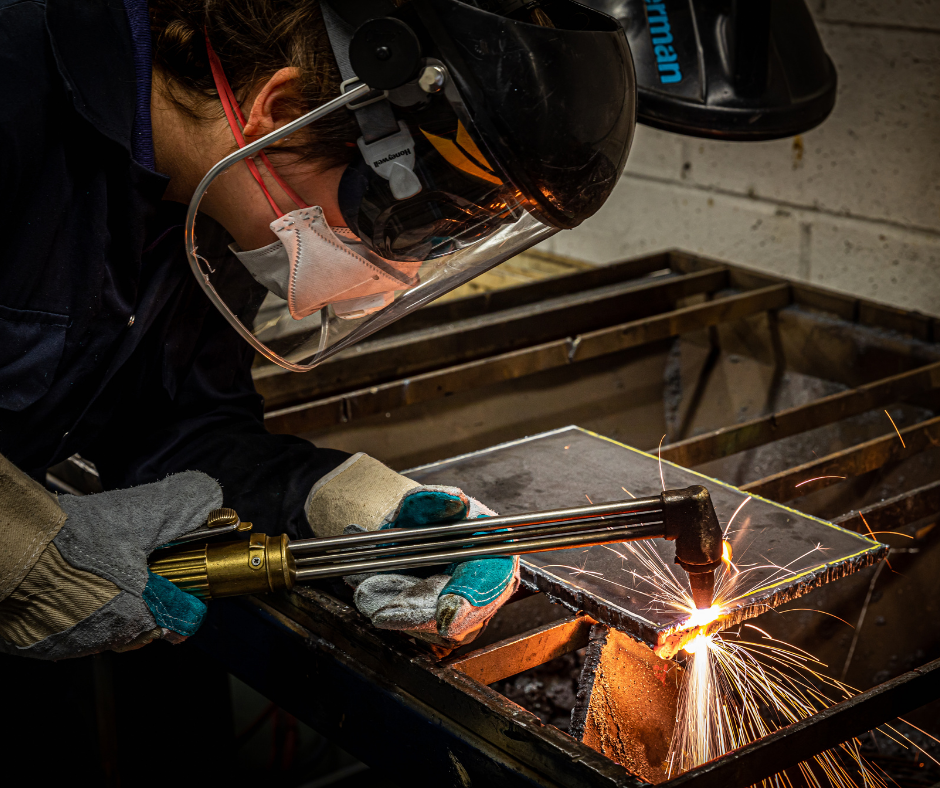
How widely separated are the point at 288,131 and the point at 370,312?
1.20 feet

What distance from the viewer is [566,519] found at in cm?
124

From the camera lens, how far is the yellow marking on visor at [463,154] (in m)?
1.14

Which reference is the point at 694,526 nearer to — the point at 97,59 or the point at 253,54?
the point at 253,54

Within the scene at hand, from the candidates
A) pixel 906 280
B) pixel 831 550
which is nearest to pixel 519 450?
pixel 831 550

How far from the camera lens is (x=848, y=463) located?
6.01 feet

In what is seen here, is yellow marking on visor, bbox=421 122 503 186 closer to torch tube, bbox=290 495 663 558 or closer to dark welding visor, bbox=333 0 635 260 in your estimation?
dark welding visor, bbox=333 0 635 260

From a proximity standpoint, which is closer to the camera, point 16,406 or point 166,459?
point 16,406

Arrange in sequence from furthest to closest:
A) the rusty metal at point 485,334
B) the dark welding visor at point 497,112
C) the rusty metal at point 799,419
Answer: the rusty metal at point 485,334 → the rusty metal at point 799,419 → the dark welding visor at point 497,112

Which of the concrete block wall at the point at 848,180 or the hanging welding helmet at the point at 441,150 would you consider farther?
the concrete block wall at the point at 848,180

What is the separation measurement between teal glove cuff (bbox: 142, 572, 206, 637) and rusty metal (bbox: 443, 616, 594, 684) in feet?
1.10

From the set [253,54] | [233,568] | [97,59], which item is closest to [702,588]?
[233,568]

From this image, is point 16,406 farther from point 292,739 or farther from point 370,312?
point 292,739

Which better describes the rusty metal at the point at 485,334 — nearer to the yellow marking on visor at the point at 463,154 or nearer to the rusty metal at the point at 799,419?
the rusty metal at the point at 799,419

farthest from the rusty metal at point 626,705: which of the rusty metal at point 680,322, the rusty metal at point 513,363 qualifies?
the rusty metal at point 680,322
